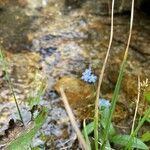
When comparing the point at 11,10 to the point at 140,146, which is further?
the point at 11,10

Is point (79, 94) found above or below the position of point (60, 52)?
below

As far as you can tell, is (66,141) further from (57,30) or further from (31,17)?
(31,17)

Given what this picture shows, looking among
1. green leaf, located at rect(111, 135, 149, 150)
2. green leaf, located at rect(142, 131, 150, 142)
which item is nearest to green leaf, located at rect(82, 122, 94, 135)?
green leaf, located at rect(111, 135, 149, 150)

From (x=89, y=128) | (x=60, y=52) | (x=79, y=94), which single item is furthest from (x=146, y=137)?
(x=60, y=52)

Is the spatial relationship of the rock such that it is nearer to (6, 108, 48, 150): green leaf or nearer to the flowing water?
the flowing water

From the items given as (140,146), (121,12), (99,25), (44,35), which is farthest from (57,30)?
(140,146)

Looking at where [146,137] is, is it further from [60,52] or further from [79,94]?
[60,52]

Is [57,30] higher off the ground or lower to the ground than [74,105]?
higher
